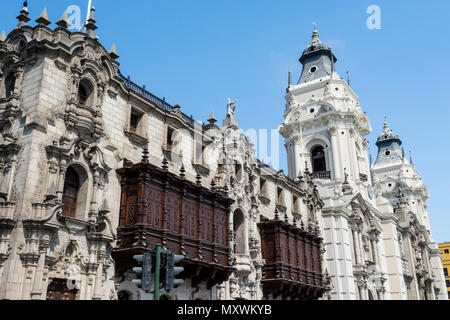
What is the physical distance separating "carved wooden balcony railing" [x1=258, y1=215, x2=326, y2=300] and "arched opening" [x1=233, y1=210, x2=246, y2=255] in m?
2.08

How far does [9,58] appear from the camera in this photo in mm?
23375

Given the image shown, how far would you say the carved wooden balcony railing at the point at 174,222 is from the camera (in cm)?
2295

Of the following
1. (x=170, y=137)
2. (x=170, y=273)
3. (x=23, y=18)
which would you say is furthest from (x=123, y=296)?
(x=23, y=18)

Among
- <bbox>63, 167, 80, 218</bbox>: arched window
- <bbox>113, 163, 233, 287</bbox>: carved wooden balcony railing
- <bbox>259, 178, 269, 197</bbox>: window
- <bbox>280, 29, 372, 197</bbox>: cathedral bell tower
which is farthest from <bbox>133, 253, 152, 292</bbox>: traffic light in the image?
<bbox>280, 29, 372, 197</bbox>: cathedral bell tower

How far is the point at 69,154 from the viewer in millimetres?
21953

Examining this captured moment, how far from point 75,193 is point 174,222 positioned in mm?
5399

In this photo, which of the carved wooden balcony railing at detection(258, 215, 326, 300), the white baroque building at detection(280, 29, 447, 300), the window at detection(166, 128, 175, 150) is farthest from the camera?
the white baroque building at detection(280, 29, 447, 300)

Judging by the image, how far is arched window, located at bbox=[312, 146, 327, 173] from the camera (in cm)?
5661

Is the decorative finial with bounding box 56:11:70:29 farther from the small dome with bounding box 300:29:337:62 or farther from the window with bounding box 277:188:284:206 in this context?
the small dome with bounding box 300:29:337:62

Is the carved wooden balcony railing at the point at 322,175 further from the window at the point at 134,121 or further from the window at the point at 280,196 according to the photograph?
the window at the point at 134,121

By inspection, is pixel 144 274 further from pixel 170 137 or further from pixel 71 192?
pixel 170 137

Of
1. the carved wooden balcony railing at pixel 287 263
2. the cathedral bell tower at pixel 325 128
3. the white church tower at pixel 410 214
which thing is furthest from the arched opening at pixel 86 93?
the white church tower at pixel 410 214

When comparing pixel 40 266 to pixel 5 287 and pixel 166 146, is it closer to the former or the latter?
pixel 5 287

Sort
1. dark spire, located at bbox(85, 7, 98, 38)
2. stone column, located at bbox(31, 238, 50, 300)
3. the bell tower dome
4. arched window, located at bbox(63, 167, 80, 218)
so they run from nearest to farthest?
1. stone column, located at bbox(31, 238, 50, 300)
2. arched window, located at bbox(63, 167, 80, 218)
3. dark spire, located at bbox(85, 7, 98, 38)
4. the bell tower dome
